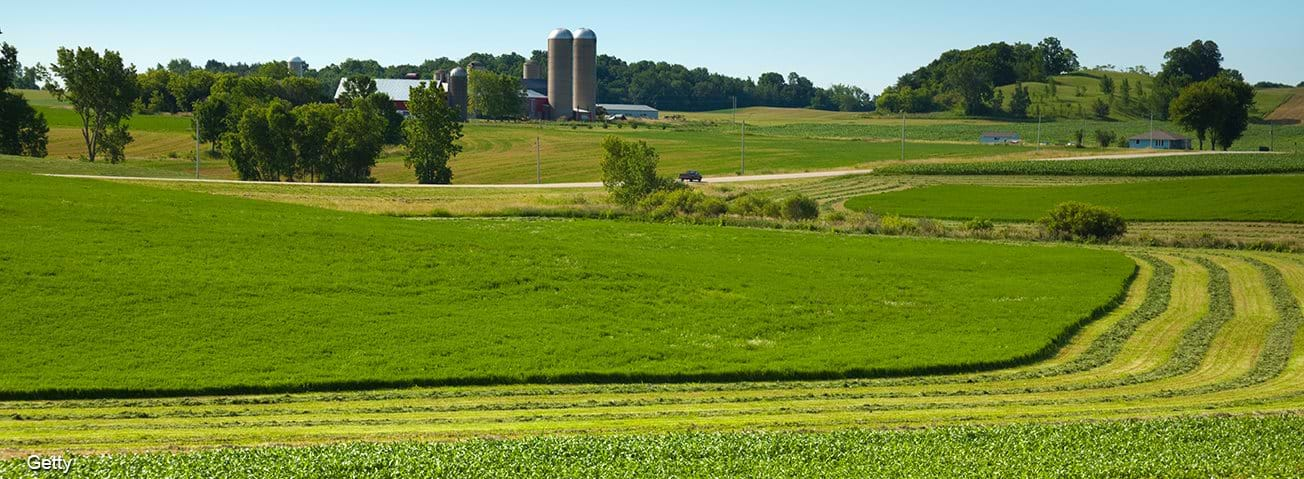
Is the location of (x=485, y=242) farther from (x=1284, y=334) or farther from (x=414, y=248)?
(x=1284, y=334)

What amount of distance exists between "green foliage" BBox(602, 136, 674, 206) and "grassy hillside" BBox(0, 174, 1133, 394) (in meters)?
25.5

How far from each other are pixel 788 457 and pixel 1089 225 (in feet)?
180

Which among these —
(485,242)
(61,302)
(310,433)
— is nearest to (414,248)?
(485,242)

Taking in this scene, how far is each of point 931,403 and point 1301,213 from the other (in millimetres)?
57026

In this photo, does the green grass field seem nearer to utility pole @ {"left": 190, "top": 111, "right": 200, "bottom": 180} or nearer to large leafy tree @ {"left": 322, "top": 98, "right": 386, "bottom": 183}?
large leafy tree @ {"left": 322, "top": 98, "right": 386, "bottom": 183}

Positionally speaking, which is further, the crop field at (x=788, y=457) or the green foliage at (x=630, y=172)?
the green foliage at (x=630, y=172)

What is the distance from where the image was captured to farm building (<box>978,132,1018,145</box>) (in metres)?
184

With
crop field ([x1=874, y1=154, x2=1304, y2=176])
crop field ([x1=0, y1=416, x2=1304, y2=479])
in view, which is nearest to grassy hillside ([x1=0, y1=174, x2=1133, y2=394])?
crop field ([x1=0, y1=416, x2=1304, y2=479])

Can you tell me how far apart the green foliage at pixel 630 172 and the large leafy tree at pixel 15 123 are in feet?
229

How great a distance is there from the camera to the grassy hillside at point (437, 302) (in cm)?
3198

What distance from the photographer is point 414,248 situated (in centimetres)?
4675

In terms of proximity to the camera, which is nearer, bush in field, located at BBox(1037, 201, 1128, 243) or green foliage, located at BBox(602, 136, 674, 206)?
bush in field, located at BBox(1037, 201, 1128, 243)

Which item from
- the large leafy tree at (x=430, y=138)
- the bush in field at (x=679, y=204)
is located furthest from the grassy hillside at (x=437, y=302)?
the large leafy tree at (x=430, y=138)

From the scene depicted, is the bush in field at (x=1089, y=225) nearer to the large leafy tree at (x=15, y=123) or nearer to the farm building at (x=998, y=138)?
the large leafy tree at (x=15, y=123)
